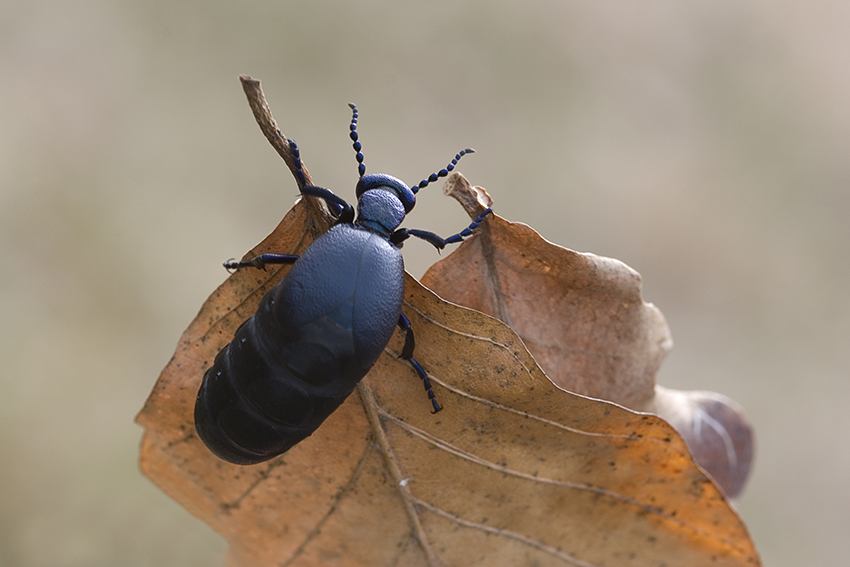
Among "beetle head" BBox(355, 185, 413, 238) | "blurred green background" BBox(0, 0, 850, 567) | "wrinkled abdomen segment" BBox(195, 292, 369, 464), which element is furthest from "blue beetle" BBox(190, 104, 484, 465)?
"blurred green background" BBox(0, 0, 850, 567)

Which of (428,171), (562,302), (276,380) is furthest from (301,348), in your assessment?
(428,171)

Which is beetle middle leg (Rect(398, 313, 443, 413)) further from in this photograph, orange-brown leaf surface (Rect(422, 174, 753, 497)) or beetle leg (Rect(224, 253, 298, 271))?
beetle leg (Rect(224, 253, 298, 271))

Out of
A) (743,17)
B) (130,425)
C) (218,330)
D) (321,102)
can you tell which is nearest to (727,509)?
(218,330)

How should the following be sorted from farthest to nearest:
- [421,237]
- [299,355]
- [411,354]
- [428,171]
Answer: [428,171] → [421,237] → [411,354] → [299,355]

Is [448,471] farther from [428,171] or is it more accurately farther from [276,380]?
[428,171]

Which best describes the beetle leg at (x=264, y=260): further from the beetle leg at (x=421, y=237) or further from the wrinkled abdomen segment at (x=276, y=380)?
the beetle leg at (x=421, y=237)

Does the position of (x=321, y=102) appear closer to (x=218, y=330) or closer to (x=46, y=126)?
(x=46, y=126)
